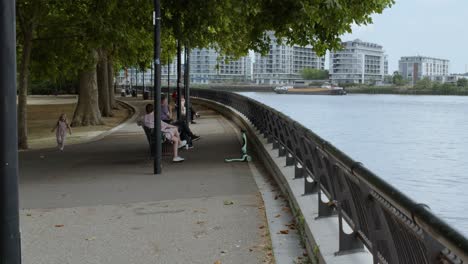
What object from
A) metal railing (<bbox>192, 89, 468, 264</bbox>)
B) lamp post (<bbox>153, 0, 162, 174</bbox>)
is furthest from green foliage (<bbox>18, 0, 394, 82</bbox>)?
metal railing (<bbox>192, 89, 468, 264</bbox>)

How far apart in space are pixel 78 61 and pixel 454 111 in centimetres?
6423

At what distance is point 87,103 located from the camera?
31.2 m

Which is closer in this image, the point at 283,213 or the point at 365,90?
the point at 283,213

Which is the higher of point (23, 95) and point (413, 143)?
point (23, 95)

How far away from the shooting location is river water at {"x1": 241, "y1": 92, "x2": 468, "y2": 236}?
29.5 m

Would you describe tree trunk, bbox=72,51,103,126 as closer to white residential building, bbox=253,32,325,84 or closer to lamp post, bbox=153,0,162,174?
lamp post, bbox=153,0,162,174

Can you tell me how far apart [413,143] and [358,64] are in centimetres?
10548

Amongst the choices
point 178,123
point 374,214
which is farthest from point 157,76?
point 374,214

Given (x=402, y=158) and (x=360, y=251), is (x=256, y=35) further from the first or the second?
(x=402, y=158)

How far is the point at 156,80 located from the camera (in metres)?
12.6

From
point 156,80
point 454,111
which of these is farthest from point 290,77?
point 156,80

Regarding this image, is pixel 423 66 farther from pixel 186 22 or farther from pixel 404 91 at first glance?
pixel 186 22

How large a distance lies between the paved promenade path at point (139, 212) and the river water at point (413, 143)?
5.79 feet

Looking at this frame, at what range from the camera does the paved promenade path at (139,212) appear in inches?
266
